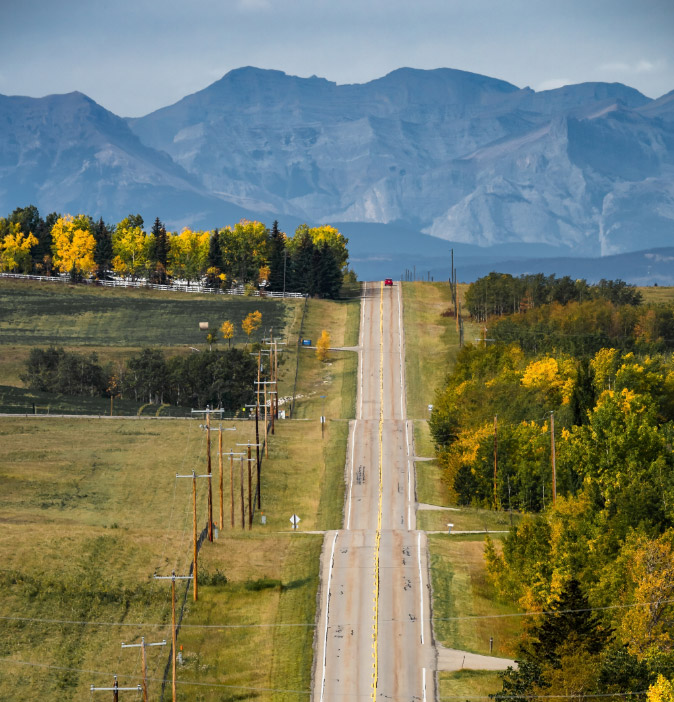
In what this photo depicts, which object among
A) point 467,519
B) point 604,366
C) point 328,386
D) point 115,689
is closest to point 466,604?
point 467,519

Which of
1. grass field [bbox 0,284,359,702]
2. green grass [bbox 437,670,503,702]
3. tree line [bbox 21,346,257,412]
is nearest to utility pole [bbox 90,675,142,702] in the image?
grass field [bbox 0,284,359,702]

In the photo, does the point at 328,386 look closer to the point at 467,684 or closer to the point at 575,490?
the point at 575,490

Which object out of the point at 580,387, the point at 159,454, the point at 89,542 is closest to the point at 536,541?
the point at 89,542

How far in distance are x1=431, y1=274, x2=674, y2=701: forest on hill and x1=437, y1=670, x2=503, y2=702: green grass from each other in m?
2.40

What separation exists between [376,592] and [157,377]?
292ft

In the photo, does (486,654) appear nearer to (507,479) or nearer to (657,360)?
(507,479)

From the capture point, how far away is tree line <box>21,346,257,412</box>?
178 meters

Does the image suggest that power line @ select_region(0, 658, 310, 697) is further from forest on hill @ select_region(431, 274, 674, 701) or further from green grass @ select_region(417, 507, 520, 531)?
green grass @ select_region(417, 507, 520, 531)

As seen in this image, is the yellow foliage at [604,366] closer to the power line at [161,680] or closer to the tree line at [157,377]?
the tree line at [157,377]

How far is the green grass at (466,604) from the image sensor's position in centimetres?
9162

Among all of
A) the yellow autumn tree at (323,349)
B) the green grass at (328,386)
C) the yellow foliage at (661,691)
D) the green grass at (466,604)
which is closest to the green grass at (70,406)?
→ the green grass at (328,386)

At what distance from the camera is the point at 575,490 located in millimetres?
116938

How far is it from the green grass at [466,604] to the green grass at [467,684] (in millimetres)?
3534

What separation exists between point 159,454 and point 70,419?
22.3m
